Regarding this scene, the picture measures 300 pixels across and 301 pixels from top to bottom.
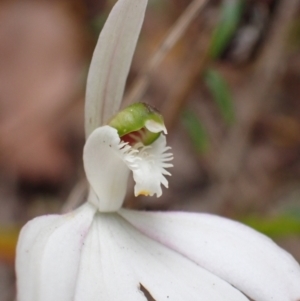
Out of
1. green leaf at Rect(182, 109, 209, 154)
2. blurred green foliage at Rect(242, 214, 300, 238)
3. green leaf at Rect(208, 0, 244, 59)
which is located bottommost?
blurred green foliage at Rect(242, 214, 300, 238)

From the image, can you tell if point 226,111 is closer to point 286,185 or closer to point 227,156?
point 227,156

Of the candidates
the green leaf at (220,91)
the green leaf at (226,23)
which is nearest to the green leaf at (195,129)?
the green leaf at (220,91)

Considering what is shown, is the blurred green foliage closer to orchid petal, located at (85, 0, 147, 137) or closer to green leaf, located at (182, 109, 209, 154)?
green leaf, located at (182, 109, 209, 154)

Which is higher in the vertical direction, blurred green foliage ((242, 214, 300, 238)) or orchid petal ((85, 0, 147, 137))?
orchid petal ((85, 0, 147, 137))

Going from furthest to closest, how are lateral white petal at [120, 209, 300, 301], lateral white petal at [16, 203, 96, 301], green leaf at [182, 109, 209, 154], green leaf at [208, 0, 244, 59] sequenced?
1. green leaf at [182, 109, 209, 154]
2. green leaf at [208, 0, 244, 59]
3. lateral white petal at [120, 209, 300, 301]
4. lateral white petal at [16, 203, 96, 301]

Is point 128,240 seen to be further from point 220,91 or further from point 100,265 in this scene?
point 220,91

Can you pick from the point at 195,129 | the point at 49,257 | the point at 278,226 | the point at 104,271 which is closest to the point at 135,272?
the point at 104,271

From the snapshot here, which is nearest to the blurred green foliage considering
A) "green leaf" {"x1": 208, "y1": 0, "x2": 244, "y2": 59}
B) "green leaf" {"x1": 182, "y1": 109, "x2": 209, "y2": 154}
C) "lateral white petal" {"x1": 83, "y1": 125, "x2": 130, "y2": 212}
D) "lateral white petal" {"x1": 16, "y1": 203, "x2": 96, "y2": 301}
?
"green leaf" {"x1": 182, "y1": 109, "x2": 209, "y2": 154}
